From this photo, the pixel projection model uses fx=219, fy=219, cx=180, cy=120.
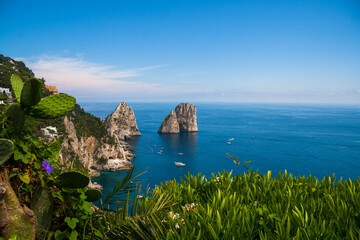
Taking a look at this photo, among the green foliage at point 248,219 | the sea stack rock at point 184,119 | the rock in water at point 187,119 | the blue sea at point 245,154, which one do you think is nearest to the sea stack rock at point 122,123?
the blue sea at point 245,154

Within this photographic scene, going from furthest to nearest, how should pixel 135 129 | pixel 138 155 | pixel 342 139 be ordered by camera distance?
1. pixel 135 129
2. pixel 342 139
3. pixel 138 155

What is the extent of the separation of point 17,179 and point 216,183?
2877 millimetres

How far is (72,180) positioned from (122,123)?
8888cm

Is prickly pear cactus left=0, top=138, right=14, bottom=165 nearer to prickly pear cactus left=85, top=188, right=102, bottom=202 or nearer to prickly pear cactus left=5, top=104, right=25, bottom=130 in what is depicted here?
prickly pear cactus left=5, top=104, right=25, bottom=130

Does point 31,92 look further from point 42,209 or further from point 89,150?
point 89,150

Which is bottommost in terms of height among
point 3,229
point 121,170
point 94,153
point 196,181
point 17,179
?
point 121,170

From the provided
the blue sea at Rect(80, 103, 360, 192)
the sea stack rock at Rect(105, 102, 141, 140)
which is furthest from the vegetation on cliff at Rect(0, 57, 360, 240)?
the sea stack rock at Rect(105, 102, 141, 140)

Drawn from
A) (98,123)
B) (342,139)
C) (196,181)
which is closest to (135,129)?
(98,123)

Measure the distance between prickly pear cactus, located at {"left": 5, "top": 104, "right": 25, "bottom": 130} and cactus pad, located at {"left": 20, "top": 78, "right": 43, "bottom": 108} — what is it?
58 mm

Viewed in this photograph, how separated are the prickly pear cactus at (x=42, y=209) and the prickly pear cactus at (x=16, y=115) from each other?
1.96 feet

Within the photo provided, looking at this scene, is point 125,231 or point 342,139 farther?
point 342,139

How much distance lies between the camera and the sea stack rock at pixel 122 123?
85.9 metres

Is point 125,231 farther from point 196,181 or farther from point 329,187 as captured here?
point 329,187

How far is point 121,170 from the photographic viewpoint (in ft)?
166
